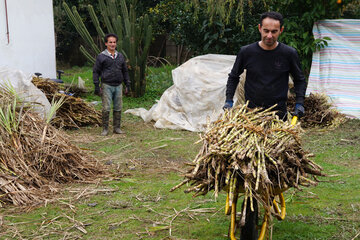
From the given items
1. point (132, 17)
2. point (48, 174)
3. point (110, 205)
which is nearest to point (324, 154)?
point (110, 205)

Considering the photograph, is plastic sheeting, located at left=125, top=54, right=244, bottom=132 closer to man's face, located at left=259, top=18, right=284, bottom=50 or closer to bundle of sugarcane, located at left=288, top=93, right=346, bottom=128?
bundle of sugarcane, located at left=288, top=93, right=346, bottom=128

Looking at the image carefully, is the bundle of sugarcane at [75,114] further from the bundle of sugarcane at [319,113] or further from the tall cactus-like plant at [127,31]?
the bundle of sugarcane at [319,113]

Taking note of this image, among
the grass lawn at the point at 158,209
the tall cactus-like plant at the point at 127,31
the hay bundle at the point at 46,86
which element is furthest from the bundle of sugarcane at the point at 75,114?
the tall cactus-like plant at the point at 127,31

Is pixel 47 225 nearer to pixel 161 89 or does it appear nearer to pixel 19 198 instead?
pixel 19 198

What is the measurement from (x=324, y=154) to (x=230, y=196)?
13.7 ft

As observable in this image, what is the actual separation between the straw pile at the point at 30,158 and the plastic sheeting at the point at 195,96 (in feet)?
10.4

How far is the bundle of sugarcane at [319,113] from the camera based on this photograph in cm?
863

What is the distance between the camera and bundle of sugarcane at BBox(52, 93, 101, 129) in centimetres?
858

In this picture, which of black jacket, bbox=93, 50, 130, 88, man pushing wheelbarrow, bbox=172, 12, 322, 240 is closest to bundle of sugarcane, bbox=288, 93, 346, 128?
black jacket, bbox=93, 50, 130, 88

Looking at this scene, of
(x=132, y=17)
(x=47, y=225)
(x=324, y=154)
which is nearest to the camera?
(x=47, y=225)

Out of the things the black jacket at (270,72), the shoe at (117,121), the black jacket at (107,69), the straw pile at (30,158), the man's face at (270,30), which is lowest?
the shoe at (117,121)

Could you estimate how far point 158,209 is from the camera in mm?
4648

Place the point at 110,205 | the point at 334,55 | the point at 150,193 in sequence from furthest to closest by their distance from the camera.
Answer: the point at 334,55
the point at 150,193
the point at 110,205

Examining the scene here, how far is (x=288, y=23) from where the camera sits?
9914mm
